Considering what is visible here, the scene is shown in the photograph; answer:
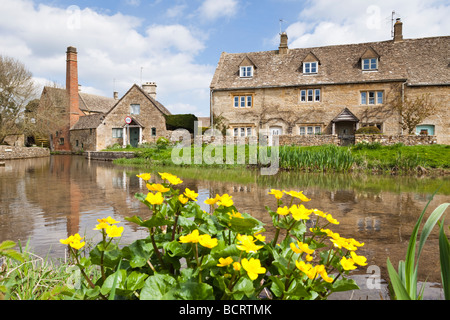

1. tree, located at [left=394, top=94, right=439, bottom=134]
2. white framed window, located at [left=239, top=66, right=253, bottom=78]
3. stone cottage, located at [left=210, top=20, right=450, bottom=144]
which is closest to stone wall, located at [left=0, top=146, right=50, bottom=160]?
stone cottage, located at [left=210, top=20, right=450, bottom=144]

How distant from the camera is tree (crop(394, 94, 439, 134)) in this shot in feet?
79.7

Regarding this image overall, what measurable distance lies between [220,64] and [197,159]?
14.6m

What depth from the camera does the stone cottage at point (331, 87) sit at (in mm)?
26734

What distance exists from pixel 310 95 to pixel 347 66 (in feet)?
14.1

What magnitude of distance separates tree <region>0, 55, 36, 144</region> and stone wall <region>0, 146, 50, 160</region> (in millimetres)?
2629

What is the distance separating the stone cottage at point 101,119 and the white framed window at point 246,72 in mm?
11092

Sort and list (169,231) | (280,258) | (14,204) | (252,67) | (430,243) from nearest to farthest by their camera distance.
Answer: (280,258) → (169,231) → (430,243) → (14,204) → (252,67)

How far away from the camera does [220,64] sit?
31.6m

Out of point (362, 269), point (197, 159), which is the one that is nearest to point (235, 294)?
point (362, 269)

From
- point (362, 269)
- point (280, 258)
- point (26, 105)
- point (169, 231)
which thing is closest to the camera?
point (280, 258)

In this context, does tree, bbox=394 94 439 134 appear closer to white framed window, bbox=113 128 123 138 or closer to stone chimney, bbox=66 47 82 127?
white framed window, bbox=113 128 123 138

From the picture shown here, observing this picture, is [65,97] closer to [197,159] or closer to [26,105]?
[26,105]

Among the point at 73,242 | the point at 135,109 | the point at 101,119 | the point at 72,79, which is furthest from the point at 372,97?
the point at 72,79
